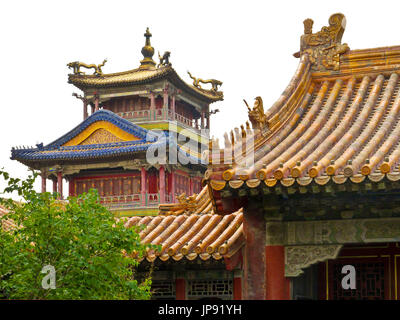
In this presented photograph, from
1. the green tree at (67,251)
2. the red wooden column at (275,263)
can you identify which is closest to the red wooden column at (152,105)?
the red wooden column at (275,263)

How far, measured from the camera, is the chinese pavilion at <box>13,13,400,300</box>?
29.1ft

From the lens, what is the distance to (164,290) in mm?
11562

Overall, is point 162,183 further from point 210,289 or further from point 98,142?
point 210,289

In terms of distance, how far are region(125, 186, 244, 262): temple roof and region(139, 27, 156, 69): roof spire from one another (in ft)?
109

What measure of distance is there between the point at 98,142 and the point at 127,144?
199 cm

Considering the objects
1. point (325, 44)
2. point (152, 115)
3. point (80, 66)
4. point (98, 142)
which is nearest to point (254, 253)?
point (325, 44)

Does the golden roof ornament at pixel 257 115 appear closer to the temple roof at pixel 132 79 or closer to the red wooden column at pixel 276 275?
the red wooden column at pixel 276 275

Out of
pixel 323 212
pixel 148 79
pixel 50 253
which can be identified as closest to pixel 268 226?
pixel 323 212

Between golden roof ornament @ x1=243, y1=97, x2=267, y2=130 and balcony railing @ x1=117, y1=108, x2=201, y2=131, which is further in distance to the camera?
balcony railing @ x1=117, y1=108, x2=201, y2=131

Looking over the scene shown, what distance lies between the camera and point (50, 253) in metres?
8.59

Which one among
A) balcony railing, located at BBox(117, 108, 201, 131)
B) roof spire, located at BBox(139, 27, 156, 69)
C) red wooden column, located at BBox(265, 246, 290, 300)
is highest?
roof spire, located at BBox(139, 27, 156, 69)

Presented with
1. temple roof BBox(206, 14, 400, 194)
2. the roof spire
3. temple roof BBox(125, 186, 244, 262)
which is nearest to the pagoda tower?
the roof spire

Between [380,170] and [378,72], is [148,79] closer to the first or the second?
[378,72]

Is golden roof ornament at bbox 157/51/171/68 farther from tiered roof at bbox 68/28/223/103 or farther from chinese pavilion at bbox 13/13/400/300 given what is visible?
chinese pavilion at bbox 13/13/400/300
